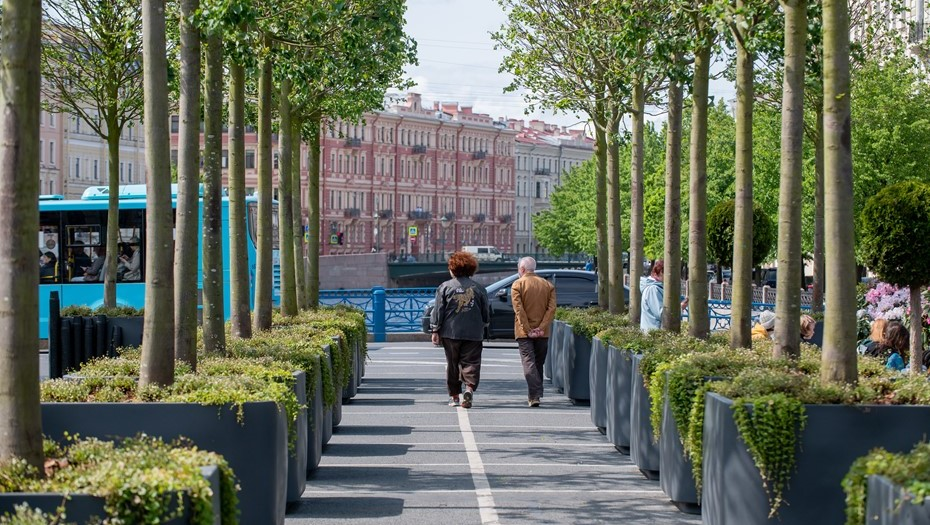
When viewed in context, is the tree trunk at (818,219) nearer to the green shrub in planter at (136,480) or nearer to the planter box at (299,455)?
the planter box at (299,455)

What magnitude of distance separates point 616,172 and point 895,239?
3.74 m

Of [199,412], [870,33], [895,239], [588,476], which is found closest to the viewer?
[199,412]

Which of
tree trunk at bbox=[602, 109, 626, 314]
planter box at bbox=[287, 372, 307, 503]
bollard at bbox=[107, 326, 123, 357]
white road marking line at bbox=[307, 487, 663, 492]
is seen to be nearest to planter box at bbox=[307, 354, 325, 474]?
white road marking line at bbox=[307, 487, 663, 492]

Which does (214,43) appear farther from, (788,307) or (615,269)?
(615,269)

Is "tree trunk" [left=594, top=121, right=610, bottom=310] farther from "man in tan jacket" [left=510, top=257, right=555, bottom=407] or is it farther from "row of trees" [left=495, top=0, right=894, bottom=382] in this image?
"man in tan jacket" [left=510, top=257, right=555, bottom=407]

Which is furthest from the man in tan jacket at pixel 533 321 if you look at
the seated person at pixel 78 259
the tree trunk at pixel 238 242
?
the seated person at pixel 78 259

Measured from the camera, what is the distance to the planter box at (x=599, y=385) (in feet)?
53.7

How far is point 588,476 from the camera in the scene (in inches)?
524

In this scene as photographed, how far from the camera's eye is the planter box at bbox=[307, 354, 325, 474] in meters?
12.7

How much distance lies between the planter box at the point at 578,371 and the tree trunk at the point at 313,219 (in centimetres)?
813

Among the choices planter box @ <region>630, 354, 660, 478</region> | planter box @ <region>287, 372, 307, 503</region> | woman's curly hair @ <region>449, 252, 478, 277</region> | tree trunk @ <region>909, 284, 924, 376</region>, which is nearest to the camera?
planter box @ <region>287, 372, 307, 503</region>

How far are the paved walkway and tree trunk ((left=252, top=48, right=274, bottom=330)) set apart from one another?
1.43 meters

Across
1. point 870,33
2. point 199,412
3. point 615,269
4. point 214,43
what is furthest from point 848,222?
point 870,33

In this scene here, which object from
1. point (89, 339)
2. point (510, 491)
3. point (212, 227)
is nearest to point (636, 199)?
point (89, 339)
